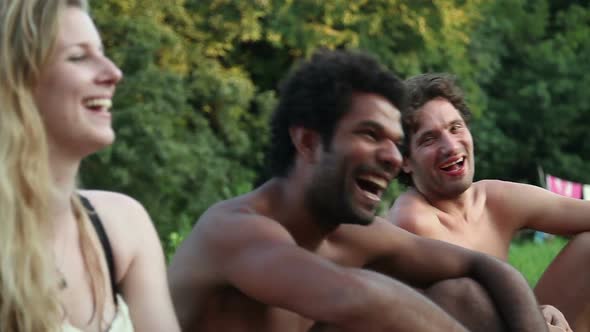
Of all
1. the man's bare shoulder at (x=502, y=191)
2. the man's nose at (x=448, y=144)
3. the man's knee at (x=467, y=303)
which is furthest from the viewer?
the man's bare shoulder at (x=502, y=191)

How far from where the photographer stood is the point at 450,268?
12.1ft

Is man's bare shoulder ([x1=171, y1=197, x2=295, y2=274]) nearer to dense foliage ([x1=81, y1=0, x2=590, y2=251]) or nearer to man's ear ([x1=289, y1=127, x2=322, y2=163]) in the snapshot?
man's ear ([x1=289, y1=127, x2=322, y2=163])

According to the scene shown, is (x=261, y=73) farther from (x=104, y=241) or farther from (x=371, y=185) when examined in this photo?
(x=104, y=241)

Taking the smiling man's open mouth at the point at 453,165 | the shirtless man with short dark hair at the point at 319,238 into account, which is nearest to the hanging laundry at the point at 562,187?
the smiling man's open mouth at the point at 453,165

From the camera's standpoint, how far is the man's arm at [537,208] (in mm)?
4539

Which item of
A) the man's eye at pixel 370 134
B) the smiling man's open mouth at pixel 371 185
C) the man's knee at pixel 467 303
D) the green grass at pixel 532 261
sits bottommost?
the green grass at pixel 532 261

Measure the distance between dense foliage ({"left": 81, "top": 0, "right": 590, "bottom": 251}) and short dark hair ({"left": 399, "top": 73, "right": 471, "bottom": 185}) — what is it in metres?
9.66

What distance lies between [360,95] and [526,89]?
20.3 metres

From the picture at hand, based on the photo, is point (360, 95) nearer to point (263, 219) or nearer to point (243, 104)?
point (263, 219)

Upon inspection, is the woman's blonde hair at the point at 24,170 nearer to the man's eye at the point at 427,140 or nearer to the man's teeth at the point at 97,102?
the man's teeth at the point at 97,102

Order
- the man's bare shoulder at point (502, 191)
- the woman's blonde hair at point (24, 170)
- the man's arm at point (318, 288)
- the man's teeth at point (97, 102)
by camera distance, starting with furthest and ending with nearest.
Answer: the man's bare shoulder at point (502, 191)
the man's arm at point (318, 288)
the man's teeth at point (97, 102)
the woman's blonde hair at point (24, 170)

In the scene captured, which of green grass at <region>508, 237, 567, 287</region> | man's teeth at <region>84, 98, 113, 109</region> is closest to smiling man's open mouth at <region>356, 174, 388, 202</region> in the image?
man's teeth at <region>84, 98, 113, 109</region>

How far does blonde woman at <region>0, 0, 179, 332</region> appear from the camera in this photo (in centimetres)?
240

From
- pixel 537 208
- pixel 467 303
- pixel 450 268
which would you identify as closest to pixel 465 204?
pixel 537 208
